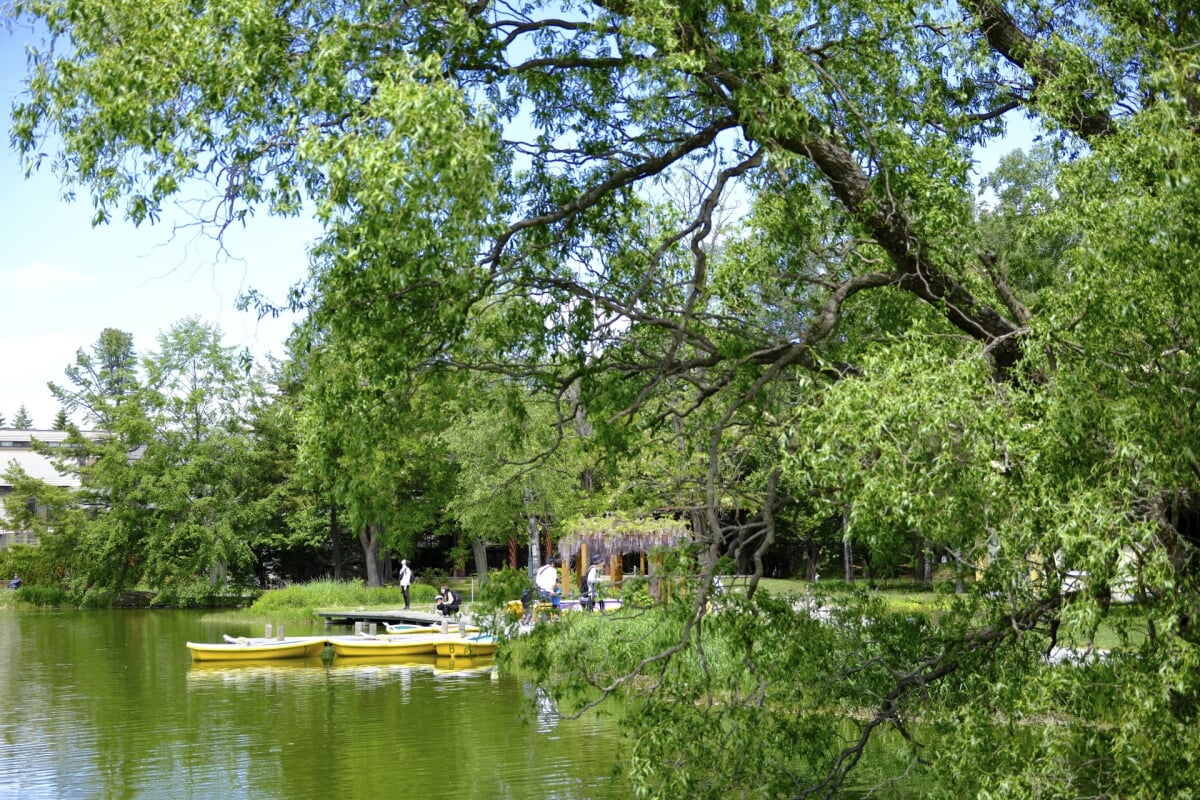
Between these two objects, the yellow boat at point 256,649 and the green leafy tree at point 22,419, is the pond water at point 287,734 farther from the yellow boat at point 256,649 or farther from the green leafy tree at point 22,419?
the green leafy tree at point 22,419

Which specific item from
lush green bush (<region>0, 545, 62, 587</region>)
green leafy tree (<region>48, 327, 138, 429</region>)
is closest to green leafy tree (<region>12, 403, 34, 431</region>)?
green leafy tree (<region>48, 327, 138, 429</region>)

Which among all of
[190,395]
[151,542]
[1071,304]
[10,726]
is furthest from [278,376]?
[1071,304]

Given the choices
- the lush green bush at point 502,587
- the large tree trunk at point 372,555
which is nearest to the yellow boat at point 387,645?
the lush green bush at point 502,587

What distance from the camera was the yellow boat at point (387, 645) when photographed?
26.5 metres

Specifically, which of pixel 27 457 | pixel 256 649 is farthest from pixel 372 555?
pixel 27 457

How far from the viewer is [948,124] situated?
1038 centimetres

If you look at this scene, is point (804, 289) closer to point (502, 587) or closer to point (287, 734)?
point (502, 587)

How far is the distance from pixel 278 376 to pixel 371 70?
4048cm

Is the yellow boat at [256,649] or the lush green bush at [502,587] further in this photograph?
the yellow boat at [256,649]

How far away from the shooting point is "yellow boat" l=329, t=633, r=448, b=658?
26.5 meters

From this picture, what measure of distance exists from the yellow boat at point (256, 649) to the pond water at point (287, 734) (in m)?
0.28

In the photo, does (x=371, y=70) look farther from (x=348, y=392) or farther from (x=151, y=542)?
(x=151, y=542)

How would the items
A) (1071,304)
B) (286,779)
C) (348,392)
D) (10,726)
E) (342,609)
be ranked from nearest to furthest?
1. (1071,304)
2. (348,392)
3. (286,779)
4. (10,726)
5. (342,609)

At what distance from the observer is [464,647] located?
2600cm
